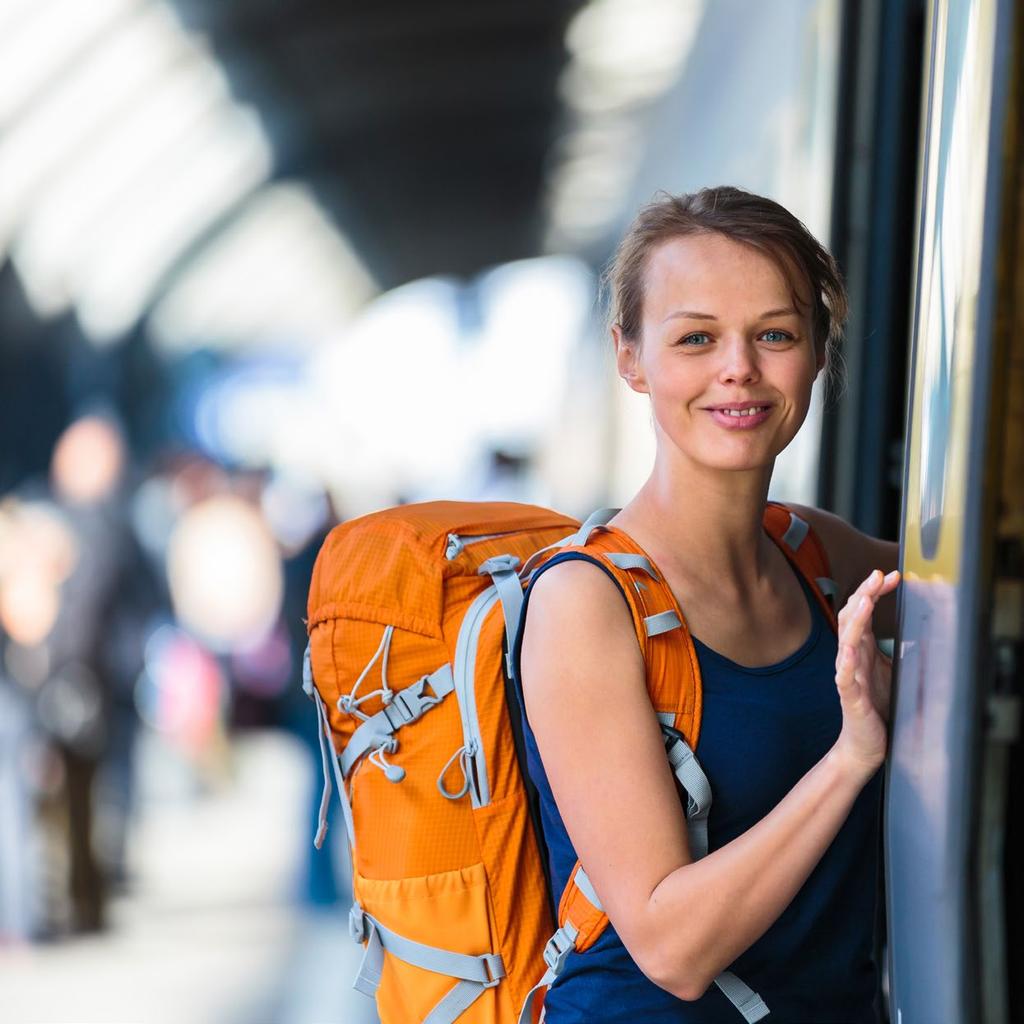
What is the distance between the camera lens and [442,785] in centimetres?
195

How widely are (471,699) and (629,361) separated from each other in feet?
1.51

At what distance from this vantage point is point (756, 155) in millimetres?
6254

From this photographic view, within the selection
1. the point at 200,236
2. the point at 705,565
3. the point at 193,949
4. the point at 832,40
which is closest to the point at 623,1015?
the point at 705,565

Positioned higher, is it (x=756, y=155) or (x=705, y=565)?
(x=756, y=155)

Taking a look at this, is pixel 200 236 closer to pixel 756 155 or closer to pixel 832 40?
pixel 756 155

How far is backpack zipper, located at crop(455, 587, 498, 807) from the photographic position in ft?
6.38

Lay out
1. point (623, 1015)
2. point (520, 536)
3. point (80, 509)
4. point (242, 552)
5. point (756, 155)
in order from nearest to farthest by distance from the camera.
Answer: point (623, 1015), point (520, 536), point (756, 155), point (80, 509), point (242, 552)

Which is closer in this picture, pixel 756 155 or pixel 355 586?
pixel 355 586

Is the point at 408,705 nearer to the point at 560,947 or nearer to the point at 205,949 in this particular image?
the point at 560,947

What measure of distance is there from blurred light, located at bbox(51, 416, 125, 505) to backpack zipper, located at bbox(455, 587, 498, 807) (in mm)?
5262

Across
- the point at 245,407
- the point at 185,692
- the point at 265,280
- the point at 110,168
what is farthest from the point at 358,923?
the point at 245,407

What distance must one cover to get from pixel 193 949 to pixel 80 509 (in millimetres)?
1952

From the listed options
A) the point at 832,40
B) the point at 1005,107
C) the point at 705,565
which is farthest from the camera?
the point at 832,40

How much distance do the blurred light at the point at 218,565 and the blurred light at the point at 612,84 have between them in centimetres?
466
